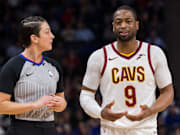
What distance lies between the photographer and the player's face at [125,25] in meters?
3.88

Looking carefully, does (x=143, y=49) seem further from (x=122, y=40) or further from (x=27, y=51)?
(x=27, y=51)

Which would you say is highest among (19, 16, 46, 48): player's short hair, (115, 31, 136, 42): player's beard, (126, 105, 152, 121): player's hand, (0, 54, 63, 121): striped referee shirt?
(19, 16, 46, 48): player's short hair

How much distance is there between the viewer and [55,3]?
13.1m

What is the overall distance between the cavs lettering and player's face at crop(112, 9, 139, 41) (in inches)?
12.4

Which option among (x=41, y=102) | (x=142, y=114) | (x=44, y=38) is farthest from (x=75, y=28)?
(x=142, y=114)

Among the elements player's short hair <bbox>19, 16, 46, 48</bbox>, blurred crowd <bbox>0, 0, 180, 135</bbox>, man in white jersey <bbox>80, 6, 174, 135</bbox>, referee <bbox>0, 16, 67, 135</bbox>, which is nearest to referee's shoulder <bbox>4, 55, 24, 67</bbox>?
referee <bbox>0, 16, 67, 135</bbox>

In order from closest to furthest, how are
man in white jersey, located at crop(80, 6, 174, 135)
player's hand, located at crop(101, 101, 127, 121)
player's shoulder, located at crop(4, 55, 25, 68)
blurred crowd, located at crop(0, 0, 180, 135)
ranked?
1. player's hand, located at crop(101, 101, 127, 121)
2. player's shoulder, located at crop(4, 55, 25, 68)
3. man in white jersey, located at crop(80, 6, 174, 135)
4. blurred crowd, located at crop(0, 0, 180, 135)

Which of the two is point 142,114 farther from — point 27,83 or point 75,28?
point 75,28

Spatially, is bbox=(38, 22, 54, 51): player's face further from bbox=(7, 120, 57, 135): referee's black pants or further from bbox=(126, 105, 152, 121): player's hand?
bbox=(126, 105, 152, 121): player's hand

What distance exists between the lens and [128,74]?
389cm

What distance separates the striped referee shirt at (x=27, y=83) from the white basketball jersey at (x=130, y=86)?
61 centimetres

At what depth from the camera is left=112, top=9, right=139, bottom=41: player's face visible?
388cm

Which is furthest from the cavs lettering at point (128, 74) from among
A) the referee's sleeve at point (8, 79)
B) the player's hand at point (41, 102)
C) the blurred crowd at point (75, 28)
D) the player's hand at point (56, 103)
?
the blurred crowd at point (75, 28)

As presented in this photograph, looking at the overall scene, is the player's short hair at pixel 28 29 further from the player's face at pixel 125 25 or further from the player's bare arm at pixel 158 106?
the player's bare arm at pixel 158 106
